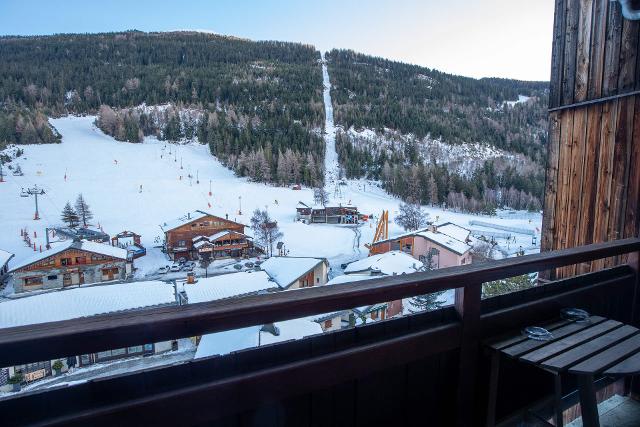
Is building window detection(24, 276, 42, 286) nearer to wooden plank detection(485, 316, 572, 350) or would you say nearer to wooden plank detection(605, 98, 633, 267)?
wooden plank detection(485, 316, 572, 350)

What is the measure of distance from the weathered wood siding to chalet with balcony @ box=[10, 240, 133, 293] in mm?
15509

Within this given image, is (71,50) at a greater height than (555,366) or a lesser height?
greater

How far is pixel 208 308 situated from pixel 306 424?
0.46 metres

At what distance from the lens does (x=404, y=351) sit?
1.11m

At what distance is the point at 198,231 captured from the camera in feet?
60.5

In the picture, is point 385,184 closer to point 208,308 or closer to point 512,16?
point 512,16

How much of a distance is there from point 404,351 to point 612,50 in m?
2.43

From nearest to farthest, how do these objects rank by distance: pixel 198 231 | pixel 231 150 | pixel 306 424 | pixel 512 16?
pixel 306 424 → pixel 512 16 → pixel 198 231 → pixel 231 150

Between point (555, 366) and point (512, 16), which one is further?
point (512, 16)

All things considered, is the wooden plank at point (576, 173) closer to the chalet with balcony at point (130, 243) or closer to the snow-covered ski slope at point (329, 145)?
the chalet with balcony at point (130, 243)

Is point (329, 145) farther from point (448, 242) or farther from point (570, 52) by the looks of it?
point (570, 52)

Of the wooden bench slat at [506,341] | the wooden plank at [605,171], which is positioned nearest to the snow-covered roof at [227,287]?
the wooden plank at [605,171]

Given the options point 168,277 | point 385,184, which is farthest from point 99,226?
point 385,184

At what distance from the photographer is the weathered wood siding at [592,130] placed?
2211mm
